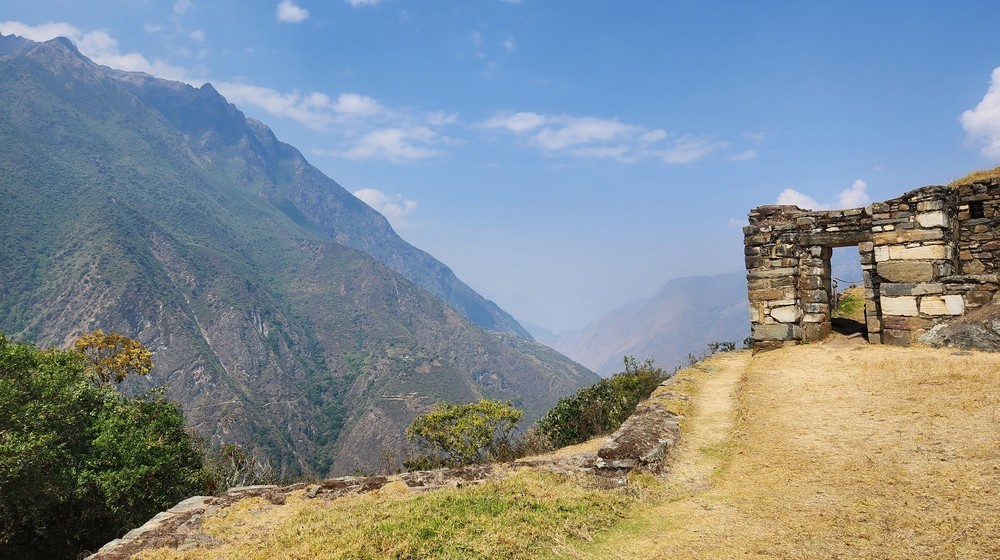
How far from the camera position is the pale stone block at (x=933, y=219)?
12648mm

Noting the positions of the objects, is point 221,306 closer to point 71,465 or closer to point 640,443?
point 71,465

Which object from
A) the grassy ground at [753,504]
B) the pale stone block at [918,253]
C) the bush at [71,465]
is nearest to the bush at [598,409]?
the grassy ground at [753,504]

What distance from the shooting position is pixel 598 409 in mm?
17719

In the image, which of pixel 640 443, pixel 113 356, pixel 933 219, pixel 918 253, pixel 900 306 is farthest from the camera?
pixel 113 356

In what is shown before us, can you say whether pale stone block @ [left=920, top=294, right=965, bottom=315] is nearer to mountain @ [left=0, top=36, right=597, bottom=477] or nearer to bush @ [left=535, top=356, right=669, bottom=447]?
bush @ [left=535, top=356, right=669, bottom=447]

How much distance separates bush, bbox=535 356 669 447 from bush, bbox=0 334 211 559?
37.8 feet

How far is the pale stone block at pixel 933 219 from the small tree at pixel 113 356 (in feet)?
115

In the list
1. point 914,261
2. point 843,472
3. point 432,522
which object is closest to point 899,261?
point 914,261

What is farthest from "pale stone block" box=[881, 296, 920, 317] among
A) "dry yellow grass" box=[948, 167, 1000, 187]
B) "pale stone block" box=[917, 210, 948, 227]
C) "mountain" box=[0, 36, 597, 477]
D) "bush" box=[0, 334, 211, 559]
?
"mountain" box=[0, 36, 597, 477]

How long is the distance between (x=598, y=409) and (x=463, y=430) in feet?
16.8

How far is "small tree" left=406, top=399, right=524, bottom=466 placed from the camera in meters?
18.1

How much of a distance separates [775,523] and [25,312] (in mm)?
128443

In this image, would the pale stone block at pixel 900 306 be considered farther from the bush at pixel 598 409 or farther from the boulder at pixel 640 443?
the boulder at pixel 640 443

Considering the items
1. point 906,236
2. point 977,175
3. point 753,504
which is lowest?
point 753,504
